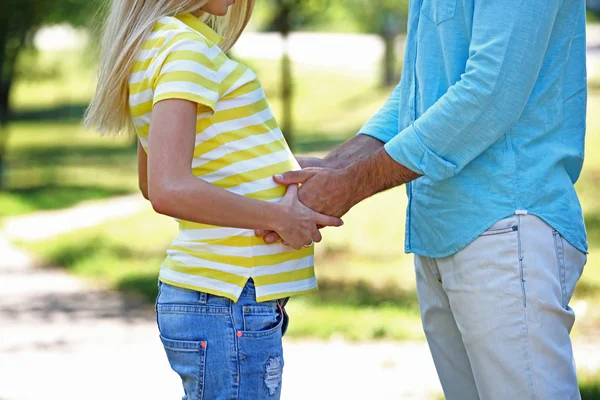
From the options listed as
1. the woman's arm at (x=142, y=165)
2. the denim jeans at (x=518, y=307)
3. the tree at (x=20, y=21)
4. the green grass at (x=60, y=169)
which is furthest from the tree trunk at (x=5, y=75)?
the denim jeans at (x=518, y=307)

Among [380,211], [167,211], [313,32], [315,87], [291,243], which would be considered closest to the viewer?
[167,211]

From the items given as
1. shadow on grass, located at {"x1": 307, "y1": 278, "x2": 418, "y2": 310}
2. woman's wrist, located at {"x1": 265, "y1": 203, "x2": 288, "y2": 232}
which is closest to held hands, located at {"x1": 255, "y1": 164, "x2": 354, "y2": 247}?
woman's wrist, located at {"x1": 265, "y1": 203, "x2": 288, "y2": 232}

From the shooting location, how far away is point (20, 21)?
15.8 meters

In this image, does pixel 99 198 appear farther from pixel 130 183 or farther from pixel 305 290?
pixel 305 290

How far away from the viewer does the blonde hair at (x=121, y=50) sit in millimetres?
2500

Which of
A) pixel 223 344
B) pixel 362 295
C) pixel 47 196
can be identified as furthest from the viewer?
Result: pixel 47 196

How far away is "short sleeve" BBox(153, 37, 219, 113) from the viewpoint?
7.68 feet

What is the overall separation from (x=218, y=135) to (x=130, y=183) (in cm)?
1626

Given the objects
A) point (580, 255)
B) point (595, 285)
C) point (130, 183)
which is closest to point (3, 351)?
point (595, 285)

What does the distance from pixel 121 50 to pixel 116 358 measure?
4318 mm

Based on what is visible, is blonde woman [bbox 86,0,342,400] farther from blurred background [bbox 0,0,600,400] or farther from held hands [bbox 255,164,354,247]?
blurred background [bbox 0,0,600,400]

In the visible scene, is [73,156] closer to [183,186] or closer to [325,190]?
[325,190]

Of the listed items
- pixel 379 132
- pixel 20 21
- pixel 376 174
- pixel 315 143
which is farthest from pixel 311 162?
pixel 315 143

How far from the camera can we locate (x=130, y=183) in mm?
18438
